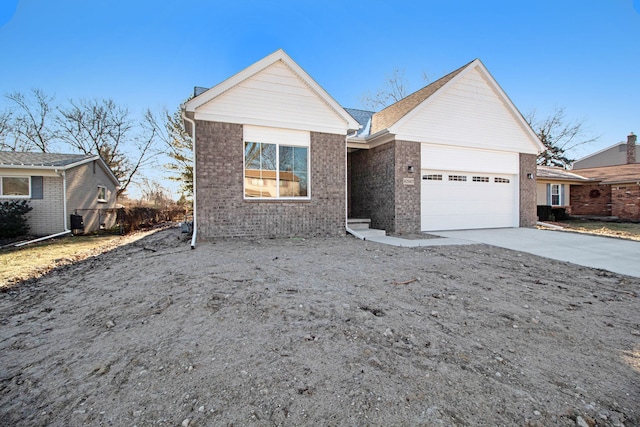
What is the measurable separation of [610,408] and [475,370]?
2.46ft

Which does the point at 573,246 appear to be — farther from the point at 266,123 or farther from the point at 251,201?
the point at 266,123

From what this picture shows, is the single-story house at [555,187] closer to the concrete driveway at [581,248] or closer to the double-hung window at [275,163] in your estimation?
the concrete driveway at [581,248]

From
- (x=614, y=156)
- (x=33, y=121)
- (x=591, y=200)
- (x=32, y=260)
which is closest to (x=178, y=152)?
(x=33, y=121)

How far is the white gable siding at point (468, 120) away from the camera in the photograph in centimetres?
1084

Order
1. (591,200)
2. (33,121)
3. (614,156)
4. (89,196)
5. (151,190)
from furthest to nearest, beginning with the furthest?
(151,190), (614,156), (33,121), (591,200), (89,196)

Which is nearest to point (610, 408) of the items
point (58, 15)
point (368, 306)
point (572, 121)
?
point (368, 306)

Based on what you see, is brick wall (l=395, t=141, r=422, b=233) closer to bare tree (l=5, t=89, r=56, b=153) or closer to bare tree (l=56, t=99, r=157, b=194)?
bare tree (l=56, t=99, r=157, b=194)

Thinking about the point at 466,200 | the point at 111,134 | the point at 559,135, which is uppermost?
the point at 559,135

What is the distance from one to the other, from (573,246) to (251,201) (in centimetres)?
881

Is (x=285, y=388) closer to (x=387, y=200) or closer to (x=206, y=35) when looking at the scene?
(x=387, y=200)

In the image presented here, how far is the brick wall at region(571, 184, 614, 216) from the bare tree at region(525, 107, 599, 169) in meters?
12.6

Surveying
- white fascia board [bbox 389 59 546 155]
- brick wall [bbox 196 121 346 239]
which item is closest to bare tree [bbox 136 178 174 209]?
brick wall [bbox 196 121 346 239]

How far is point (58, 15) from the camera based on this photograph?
1158 centimetres

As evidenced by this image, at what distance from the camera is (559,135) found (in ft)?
104
